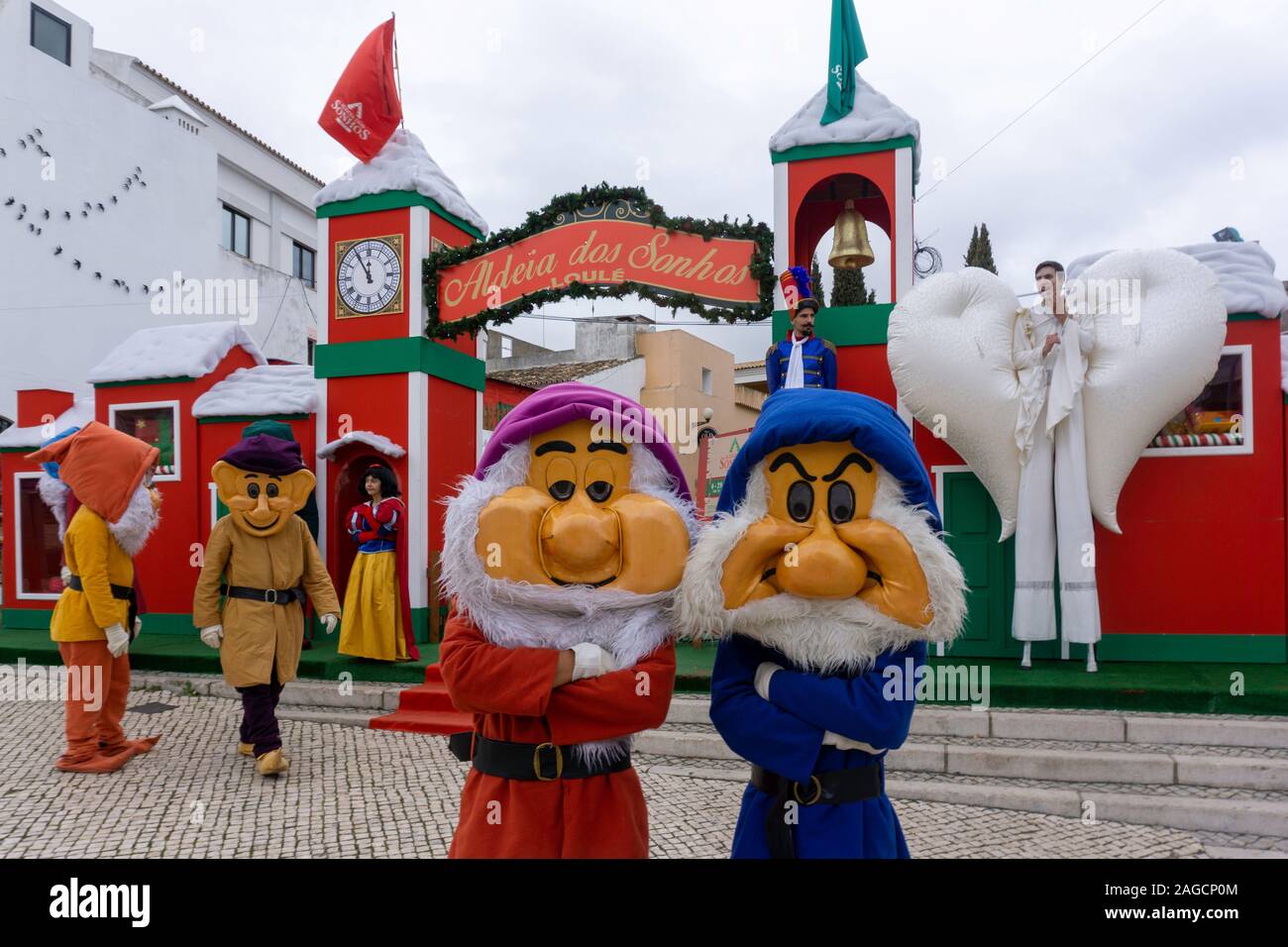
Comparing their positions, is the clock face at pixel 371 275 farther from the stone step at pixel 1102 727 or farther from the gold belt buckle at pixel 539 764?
the gold belt buckle at pixel 539 764

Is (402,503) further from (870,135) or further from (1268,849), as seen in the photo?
(1268,849)

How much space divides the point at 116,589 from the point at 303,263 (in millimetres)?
17939

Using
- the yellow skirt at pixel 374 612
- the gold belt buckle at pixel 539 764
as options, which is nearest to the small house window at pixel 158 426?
the yellow skirt at pixel 374 612

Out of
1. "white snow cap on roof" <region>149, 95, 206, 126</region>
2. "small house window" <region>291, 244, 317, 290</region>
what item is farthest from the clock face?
"small house window" <region>291, 244, 317, 290</region>

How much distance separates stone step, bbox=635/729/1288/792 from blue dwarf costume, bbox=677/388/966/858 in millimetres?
2913

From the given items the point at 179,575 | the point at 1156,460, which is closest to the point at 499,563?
the point at 1156,460

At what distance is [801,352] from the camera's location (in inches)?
237

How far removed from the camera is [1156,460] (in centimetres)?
668

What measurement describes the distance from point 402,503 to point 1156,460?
6466 millimetres

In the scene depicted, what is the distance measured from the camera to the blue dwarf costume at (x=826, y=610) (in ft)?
7.36

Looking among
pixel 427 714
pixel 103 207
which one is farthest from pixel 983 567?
pixel 103 207

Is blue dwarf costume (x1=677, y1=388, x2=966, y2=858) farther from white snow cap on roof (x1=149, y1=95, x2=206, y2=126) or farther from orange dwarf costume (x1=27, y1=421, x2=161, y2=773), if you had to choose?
white snow cap on roof (x1=149, y1=95, x2=206, y2=126)

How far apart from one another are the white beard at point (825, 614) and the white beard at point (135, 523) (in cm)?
442

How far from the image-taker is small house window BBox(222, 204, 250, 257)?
60.8 ft
